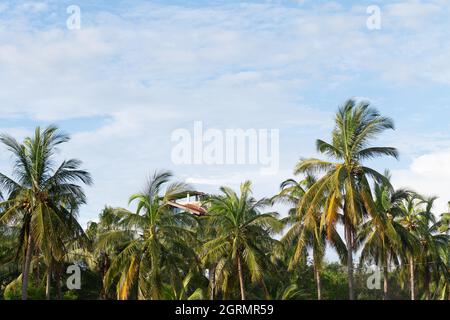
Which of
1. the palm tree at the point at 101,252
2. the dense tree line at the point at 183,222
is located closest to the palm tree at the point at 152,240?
the dense tree line at the point at 183,222

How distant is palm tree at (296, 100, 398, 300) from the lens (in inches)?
1355

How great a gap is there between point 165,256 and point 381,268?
2317 cm

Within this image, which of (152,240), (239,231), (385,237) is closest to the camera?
(152,240)

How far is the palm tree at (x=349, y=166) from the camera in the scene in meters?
34.4

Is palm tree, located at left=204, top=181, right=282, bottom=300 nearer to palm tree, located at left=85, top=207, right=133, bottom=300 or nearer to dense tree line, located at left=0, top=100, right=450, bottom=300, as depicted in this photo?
dense tree line, located at left=0, top=100, right=450, bottom=300

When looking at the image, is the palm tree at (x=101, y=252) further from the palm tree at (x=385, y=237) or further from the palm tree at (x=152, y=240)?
the palm tree at (x=385, y=237)

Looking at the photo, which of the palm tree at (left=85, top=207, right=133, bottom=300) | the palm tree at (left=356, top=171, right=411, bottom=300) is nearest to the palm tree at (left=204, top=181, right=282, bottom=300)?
the palm tree at (left=85, top=207, right=133, bottom=300)

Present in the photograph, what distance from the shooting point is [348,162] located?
3512 centimetres

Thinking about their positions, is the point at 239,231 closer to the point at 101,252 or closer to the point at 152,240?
the point at 152,240

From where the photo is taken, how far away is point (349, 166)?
35.0 m

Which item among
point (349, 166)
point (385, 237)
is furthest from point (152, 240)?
point (385, 237)
